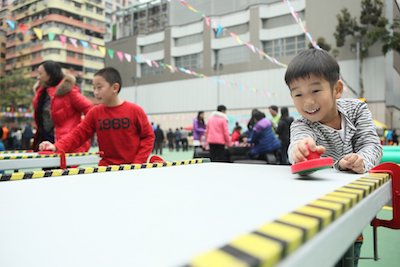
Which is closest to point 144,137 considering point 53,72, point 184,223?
point 53,72

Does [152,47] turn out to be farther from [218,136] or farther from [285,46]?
[218,136]

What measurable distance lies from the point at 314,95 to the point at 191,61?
912 inches

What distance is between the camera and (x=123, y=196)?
65 cm

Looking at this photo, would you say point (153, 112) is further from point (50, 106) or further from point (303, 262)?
point (303, 262)

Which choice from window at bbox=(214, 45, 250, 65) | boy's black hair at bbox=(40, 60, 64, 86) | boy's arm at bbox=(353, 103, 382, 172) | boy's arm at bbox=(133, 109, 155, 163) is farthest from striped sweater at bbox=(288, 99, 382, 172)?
window at bbox=(214, 45, 250, 65)

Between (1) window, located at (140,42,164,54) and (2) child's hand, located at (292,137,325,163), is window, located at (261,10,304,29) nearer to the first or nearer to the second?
(1) window, located at (140,42,164,54)

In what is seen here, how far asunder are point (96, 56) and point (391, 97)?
80.1 feet

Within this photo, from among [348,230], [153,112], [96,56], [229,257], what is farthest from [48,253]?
[96,56]

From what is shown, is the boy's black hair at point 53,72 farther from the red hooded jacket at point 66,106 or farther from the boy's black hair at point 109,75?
the boy's black hair at point 109,75

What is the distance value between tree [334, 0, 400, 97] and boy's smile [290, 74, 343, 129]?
17999 mm

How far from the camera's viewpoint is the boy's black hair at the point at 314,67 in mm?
1080

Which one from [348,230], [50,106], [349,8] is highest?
[349,8]

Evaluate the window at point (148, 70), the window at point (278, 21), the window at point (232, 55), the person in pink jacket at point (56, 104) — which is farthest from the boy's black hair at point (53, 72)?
the window at point (148, 70)

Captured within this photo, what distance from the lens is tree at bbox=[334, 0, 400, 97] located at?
1652 centimetres
